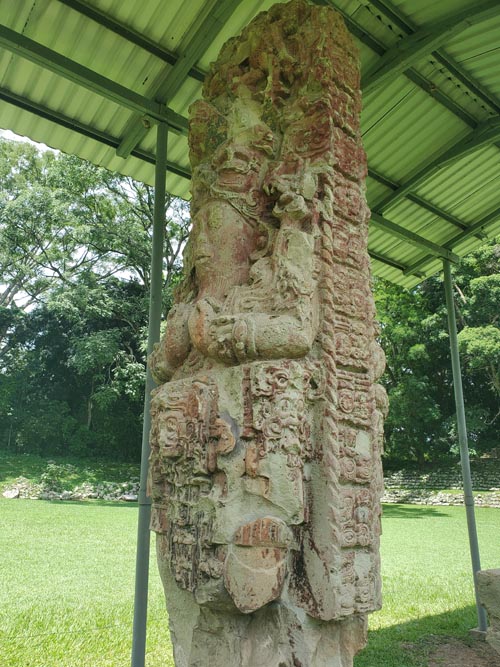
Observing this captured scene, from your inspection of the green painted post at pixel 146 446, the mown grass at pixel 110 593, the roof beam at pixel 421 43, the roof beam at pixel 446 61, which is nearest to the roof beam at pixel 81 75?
the green painted post at pixel 146 446

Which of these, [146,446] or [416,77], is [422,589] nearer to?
[146,446]

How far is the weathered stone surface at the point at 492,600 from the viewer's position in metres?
4.40

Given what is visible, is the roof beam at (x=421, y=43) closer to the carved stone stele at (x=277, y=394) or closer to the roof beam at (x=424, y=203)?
the carved stone stele at (x=277, y=394)

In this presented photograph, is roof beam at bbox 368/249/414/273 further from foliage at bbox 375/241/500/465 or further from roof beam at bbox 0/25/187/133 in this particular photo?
foliage at bbox 375/241/500/465

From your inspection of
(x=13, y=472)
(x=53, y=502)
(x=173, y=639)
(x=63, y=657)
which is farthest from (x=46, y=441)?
(x=173, y=639)

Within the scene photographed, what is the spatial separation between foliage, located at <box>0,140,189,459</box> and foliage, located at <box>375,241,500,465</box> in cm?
895

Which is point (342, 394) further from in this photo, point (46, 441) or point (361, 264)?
point (46, 441)

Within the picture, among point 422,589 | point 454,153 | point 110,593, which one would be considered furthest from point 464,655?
point 454,153

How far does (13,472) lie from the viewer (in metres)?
18.8

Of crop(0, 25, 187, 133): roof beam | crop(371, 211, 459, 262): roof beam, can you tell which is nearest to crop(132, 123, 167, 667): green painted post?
crop(0, 25, 187, 133): roof beam


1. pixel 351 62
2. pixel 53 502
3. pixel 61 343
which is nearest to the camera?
pixel 351 62

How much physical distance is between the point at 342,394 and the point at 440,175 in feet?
13.5

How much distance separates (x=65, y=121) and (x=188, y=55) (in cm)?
131

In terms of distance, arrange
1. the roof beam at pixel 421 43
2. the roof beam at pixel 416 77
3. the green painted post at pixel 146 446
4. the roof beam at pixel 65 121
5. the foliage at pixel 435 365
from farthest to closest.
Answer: the foliage at pixel 435 365
the roof beam at pixel 65 121
the roof beam at pixel 416 77
the roof beam at pixel 421 43
the green painted post at pixel 146 446
